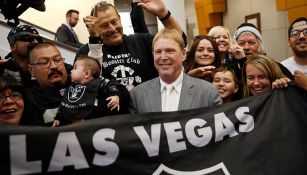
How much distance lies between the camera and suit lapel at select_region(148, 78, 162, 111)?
2.28m

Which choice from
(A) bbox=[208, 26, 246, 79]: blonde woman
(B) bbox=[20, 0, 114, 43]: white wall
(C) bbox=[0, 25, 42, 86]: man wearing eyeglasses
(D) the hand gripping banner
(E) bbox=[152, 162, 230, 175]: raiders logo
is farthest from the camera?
(B) bbox=[20, 0, 114, 43]: white wall

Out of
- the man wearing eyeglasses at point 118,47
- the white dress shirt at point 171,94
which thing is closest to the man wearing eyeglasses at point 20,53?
the man wearing eyeglasses at point 118,47


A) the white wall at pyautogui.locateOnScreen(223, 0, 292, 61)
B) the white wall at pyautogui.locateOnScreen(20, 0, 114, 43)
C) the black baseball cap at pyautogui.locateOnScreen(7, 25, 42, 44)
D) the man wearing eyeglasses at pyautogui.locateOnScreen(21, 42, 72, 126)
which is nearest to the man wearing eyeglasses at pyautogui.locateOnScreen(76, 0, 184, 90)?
the man wearing eyeglasses at pyautogui.locateOnScreen(21, 42, 72, 126)

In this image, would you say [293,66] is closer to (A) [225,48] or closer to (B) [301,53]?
(B) [301,53]

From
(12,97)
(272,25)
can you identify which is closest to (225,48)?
(12,97)

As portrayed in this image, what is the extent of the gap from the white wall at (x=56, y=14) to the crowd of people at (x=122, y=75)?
668 centimetres

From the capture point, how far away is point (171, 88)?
7.59 ft

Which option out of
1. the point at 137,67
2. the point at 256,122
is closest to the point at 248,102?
the point at 256,122

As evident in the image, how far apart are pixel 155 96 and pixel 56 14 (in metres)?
7.96

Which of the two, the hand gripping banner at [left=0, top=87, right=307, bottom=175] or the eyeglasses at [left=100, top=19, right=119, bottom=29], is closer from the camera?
the hand gripping banner at [left=0, top=87, right=307, bottom=175]

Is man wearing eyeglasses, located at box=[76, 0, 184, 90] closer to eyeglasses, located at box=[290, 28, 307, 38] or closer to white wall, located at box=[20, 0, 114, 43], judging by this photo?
eyeglasses, located at box=[290, 28, 307, 38]

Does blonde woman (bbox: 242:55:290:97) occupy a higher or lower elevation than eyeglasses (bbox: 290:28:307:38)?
lower

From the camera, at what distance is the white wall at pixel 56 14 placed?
9430 millimetres

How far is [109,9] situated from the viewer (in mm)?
2678
